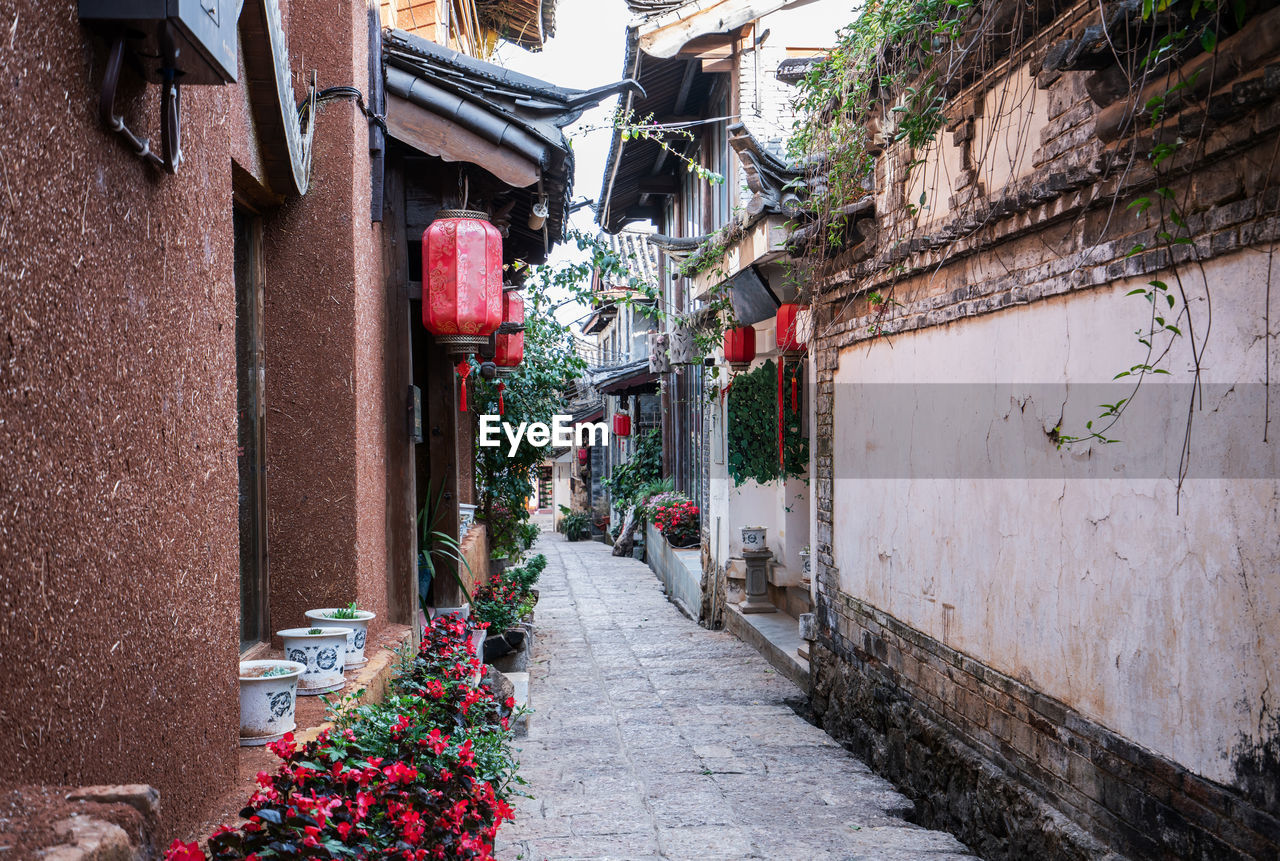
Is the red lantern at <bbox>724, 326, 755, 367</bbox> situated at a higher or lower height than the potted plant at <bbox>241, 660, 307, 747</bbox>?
higher

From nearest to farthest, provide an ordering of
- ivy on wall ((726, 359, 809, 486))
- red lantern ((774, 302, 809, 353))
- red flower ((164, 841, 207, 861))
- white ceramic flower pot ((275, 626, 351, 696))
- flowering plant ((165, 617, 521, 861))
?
red flower ((164, 841, 207, 861))
flowering plant ((165, 617, 521, 861))
white ceramic flower pot ((275, 626, 351, 696))
red lantern ((774, 302, 809, 353))
ivy on wall ((726, 359, 809, 486))

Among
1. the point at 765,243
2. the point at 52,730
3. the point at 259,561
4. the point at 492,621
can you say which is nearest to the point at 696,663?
the point at 492,621

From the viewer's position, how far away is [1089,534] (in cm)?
411

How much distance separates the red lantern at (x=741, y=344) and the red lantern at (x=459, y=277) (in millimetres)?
5268

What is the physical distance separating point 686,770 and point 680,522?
955cm

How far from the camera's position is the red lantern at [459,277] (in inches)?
216

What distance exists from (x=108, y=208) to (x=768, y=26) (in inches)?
429

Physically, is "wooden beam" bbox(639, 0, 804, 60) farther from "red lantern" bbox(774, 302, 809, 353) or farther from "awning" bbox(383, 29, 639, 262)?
"awning" bbox(383, 29, 639, 262)

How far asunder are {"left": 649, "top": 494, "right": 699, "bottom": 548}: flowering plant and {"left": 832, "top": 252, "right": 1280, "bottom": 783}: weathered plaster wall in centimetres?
931

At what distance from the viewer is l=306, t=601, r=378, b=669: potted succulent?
4180 millimetres

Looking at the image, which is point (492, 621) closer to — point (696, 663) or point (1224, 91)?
point (696, 663)

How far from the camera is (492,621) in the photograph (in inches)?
A: 338

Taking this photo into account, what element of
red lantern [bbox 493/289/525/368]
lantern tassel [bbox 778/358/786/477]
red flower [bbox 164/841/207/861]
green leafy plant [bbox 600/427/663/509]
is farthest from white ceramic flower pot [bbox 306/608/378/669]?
green leafy plant [bbox 600/427/663/509]

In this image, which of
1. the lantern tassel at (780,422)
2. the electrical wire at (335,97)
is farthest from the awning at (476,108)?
the lantern tassel at (780,422)
